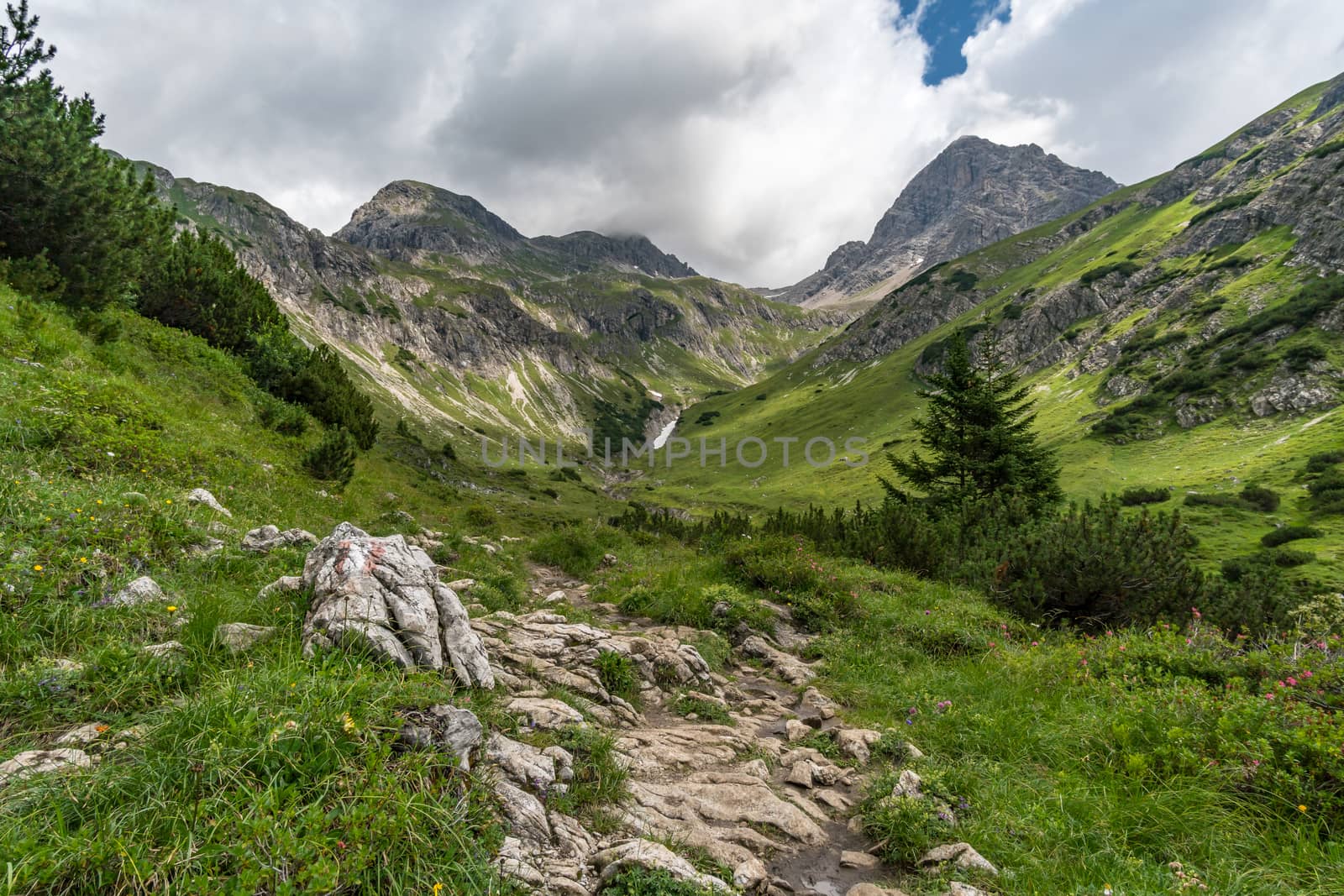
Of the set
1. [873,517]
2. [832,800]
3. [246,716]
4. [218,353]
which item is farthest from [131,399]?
[873,517]

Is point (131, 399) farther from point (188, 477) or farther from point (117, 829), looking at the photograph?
point (117, 829)

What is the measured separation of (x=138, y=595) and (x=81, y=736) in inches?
95.8

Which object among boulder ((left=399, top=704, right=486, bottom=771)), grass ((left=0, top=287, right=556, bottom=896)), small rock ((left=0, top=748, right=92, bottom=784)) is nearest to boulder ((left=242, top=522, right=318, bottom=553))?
grass ((left=0, top=287, right=556, bottom=896))

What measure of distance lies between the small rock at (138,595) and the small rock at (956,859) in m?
A: 7.94

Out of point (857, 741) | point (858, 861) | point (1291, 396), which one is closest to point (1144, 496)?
point (1291, 396)

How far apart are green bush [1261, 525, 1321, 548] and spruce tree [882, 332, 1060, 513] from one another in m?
29.0

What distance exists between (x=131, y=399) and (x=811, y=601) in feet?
53.7

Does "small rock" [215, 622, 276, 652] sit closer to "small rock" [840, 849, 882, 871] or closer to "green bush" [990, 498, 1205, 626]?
"small rock" [840, 849, 882, 871]

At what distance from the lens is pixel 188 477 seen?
10422 millimetres

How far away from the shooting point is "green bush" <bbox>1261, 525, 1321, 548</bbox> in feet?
130

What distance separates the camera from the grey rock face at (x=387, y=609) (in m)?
5.13

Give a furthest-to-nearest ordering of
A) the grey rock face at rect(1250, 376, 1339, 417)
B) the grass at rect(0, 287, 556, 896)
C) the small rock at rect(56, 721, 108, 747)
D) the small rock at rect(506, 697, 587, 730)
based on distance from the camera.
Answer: the grey rock face at rect(1250, 376, 1339, 417), the small rock at rect(506, 697, 587, 730), the small rock at rect(56, 721, 108, 747), the grass at rect(0, 287, 556, 896)

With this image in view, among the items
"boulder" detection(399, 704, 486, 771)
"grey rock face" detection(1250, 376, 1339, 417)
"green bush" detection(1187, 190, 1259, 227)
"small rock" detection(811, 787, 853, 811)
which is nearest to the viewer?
"boulder" detection(399, 704, 486, 771)

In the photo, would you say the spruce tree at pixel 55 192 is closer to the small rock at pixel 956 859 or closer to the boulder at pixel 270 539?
the boulder at pixel 270 539
